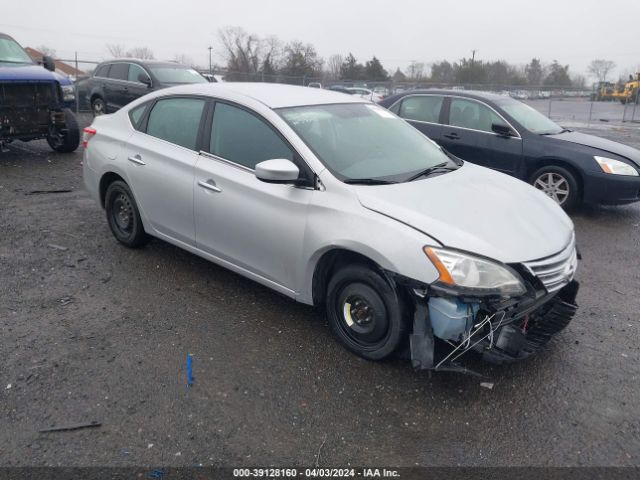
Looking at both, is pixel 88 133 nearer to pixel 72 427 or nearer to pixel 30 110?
pixel 72 427

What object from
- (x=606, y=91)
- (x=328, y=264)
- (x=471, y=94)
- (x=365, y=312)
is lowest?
(x=365, y=312)

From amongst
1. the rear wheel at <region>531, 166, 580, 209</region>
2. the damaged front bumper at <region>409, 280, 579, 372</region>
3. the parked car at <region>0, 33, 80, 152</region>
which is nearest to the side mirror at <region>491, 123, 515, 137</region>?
the rear wheel at <region>531, 166, 580, 209</region>

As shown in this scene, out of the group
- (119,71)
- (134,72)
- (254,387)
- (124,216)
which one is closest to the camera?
(254,387)

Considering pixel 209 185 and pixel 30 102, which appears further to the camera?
pixel 30 102

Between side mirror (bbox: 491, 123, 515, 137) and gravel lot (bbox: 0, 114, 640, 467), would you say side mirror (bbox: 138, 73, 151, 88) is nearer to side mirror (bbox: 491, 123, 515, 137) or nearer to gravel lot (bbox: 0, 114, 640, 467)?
side mirror (bbox: 491, 123, 515, 137)

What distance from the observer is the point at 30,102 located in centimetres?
926

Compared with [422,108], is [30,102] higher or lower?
lower

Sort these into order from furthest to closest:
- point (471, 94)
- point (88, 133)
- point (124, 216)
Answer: point (471, 94) < point (88, 133) < point (124, 216)

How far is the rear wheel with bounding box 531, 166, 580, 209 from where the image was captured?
7.04 metres

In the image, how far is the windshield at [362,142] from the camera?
3781 millimetres

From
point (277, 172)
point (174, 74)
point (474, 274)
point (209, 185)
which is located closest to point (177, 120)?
point (209, 185)

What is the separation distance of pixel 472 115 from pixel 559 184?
163cm

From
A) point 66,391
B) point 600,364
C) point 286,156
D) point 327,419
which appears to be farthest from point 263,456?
point 600,364

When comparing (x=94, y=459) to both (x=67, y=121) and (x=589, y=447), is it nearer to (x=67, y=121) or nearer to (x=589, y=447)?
(x=589, y=447)
